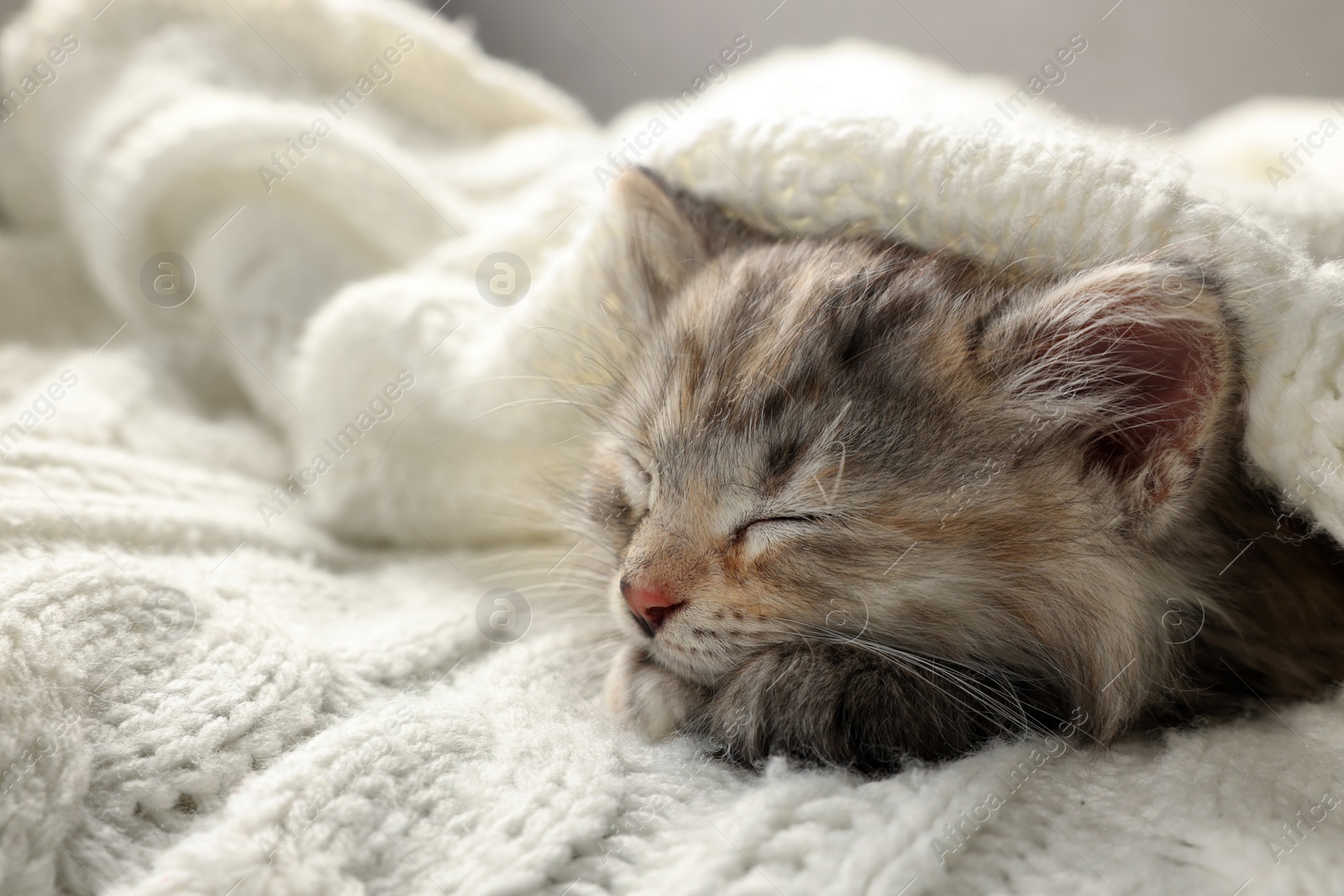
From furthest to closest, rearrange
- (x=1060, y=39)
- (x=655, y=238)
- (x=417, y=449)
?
(x=1060, y=39), (x=417, y=449), (x=655, y=238)

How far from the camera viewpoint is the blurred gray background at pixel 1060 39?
2.15 metres

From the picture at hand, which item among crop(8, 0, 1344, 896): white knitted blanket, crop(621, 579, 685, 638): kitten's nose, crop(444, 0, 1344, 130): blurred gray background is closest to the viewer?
crop(8, 0, 1344, 896): white knitted blanket

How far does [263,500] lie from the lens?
1.42 m

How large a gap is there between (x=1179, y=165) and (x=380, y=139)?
1.39 metres

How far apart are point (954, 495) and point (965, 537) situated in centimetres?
5

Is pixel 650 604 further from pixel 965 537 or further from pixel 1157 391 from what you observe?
pixel 1157 391

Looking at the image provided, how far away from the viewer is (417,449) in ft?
4.85

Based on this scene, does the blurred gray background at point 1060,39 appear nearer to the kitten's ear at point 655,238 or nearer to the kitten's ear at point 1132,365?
the kitten's ear at point 655,238

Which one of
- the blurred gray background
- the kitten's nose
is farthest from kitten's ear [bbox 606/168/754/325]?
the blurred gray background

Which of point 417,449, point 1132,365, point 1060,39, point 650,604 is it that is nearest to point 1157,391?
point 1132,365

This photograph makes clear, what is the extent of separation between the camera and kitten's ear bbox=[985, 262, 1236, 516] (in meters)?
0.88

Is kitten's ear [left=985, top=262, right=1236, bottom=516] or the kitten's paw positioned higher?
kitten's ear [left=985, top=262, right=1236, bottom=516]

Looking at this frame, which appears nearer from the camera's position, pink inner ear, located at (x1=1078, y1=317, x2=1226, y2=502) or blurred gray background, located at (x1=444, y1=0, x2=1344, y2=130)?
pink inner ear, located at (x1=1078, y1=317, x2=1226, y2=502)

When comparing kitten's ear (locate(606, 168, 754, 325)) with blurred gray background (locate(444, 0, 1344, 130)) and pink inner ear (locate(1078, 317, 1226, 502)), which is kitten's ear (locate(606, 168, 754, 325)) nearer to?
pink inner ear (locate(1078, 317, 1226, 502))
